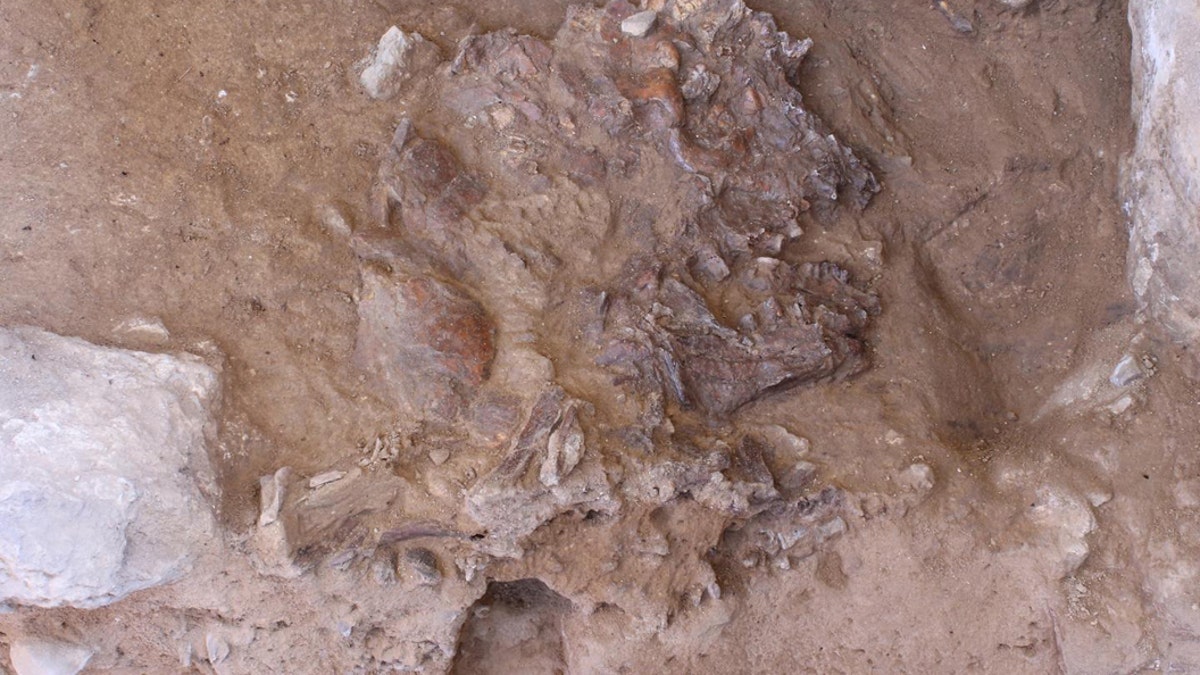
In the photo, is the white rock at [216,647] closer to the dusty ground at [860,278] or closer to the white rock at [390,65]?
the dusty ground at [860,278]

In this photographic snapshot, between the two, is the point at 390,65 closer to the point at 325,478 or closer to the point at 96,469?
the point at 325,478

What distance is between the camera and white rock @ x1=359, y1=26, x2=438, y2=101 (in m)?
3.41

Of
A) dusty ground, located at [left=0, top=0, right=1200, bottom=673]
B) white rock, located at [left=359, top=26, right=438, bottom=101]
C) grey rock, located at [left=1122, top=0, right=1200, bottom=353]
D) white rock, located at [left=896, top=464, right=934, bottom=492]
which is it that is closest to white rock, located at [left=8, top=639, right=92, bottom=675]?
dusty ground, located at [left=0, top=0, right=1200, bottom=673]

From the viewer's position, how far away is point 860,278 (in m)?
3.58

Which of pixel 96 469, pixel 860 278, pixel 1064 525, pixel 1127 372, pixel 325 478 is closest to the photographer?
pixel 96 469

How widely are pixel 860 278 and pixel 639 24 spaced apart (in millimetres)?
1233

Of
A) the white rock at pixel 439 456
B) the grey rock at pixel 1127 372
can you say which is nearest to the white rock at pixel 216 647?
the white rock at pixel 439 456

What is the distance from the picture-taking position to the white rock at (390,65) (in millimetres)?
3408

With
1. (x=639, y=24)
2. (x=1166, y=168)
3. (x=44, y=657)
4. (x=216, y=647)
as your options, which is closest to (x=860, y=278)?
(x=1166, y=168)

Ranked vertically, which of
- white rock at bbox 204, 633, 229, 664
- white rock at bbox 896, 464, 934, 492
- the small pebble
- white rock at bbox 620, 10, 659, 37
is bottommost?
white rock at bbox 204, 633, 229, 664

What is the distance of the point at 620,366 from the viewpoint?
10.4ft

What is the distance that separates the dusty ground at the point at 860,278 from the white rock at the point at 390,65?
0.27 ft

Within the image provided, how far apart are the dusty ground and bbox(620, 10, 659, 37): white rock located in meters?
0.39

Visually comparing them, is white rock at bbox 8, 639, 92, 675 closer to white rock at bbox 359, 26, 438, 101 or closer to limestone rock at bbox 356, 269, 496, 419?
limestone rock at bbox 356, 269, 496, 419
